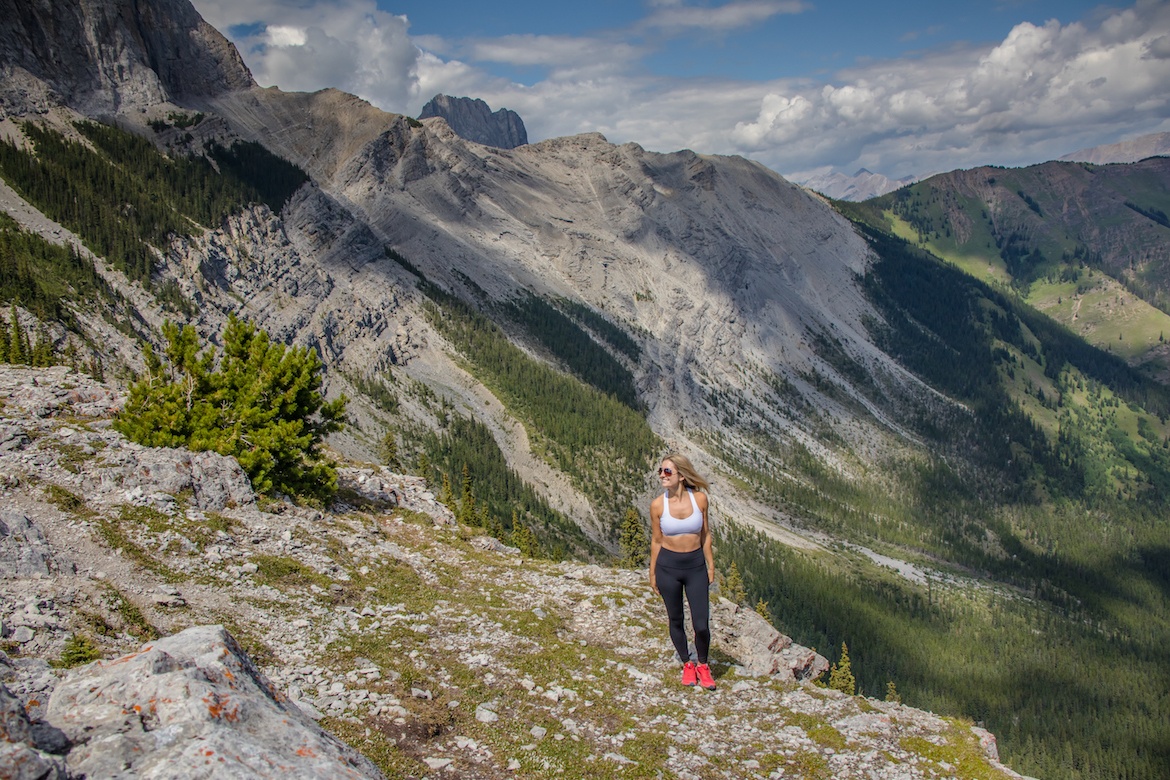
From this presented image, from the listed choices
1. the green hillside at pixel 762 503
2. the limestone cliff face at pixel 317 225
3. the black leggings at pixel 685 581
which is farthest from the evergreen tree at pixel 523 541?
the black leggings at pixel 685 581

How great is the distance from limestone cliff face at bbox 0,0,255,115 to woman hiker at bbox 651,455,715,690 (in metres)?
150

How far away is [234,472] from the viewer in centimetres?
2502

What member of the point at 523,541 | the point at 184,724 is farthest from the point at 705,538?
the point at 523,541

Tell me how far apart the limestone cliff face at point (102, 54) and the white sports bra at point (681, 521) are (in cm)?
15021

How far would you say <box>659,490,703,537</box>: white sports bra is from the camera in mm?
13570

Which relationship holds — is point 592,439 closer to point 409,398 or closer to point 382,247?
point 409,398

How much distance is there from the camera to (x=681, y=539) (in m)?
13.8

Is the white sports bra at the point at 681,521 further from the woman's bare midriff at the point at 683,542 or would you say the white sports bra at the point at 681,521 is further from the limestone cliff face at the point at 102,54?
the limestone cliff face at the point at 102,54

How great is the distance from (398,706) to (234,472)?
15.9m

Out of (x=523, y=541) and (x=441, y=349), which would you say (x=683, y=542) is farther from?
(x=441, y=349)

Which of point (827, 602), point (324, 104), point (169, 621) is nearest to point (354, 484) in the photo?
point (169, 621)

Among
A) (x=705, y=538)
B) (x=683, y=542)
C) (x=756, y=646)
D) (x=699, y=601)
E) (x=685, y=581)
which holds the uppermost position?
(x=683, y=542)

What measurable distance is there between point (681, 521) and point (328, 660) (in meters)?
8.79

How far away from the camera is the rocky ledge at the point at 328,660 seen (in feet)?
25.2
